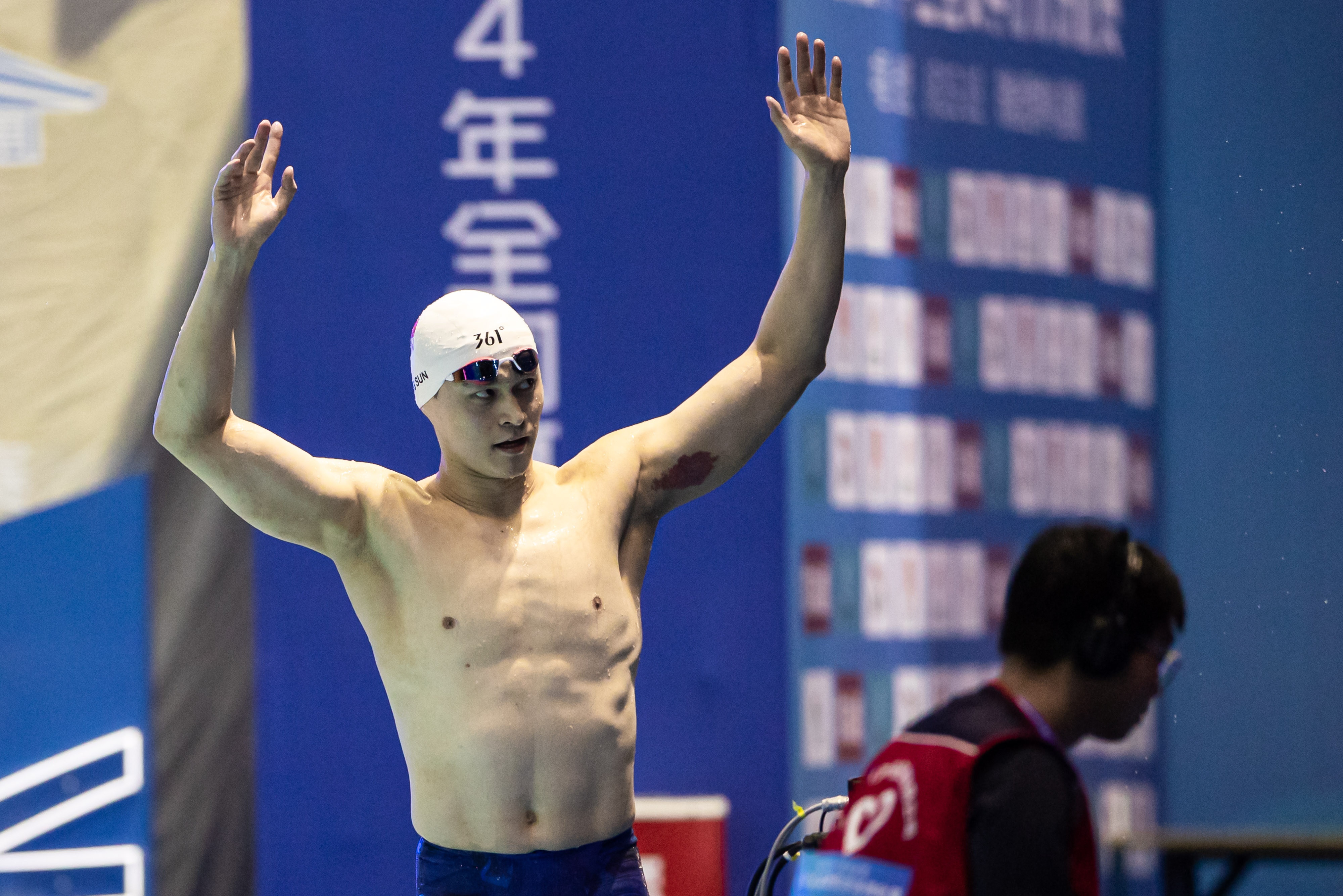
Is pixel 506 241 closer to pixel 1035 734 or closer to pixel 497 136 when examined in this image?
pixel 497 136

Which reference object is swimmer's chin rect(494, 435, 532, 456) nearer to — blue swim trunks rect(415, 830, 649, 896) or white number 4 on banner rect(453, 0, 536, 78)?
blue swim trunks rect(415, 830, 649, 896)

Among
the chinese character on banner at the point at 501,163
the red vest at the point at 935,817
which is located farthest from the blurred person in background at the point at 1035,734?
the chinese character on banner at the point at 501,163

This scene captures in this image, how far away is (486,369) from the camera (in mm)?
2863

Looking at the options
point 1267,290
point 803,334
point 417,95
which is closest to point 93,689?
point 417,95

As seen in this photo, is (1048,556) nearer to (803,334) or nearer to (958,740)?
(958,740)

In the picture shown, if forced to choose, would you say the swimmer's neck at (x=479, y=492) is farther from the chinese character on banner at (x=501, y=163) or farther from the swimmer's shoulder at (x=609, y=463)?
the chinese character on banner at (x=501, y=163)

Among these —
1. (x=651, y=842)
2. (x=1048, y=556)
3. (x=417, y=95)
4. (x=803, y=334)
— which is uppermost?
(x=417, y=95)

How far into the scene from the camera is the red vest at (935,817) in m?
1.65

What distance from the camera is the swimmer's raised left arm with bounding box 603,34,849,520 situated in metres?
2.95

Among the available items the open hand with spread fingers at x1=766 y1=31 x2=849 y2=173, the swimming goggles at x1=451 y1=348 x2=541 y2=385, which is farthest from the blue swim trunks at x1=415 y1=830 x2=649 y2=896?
the open hand with spread fingers at x1=766 y1=31 x2=849 y2=173

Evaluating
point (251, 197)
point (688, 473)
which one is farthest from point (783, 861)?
point (251, 197)

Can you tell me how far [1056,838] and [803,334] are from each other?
1.58 m

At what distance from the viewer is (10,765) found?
14.6ft

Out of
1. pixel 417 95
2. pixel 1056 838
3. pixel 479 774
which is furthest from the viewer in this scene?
pixel 417 95
